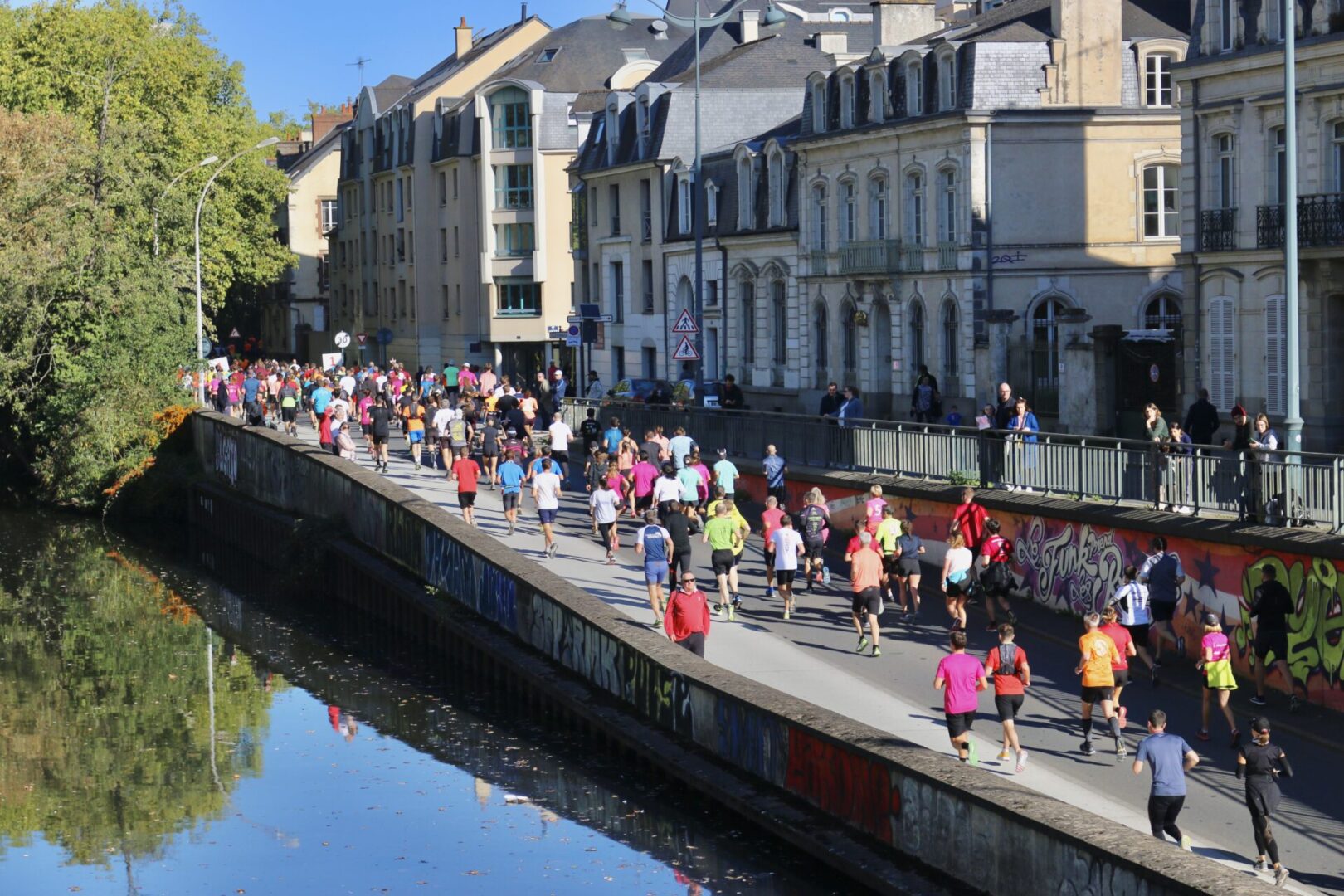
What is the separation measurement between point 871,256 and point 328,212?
205ft

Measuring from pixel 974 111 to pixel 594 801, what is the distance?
2831 centimetres

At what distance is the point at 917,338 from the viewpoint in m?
52.8

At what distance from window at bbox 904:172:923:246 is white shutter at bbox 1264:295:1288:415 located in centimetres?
1396

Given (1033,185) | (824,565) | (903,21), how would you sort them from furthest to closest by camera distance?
(903,21) → (1033,185) → (824,565)

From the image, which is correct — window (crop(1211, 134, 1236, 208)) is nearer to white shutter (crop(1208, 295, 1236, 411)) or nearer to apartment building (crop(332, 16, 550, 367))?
white shutter (crop(1208, 295, 1236, 411))

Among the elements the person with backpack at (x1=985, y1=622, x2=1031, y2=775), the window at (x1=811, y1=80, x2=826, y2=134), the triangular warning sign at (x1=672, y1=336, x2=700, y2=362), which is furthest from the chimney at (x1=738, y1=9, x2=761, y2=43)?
the person with backpack at (x1=985, y1=622, x2=1031, y2=775)

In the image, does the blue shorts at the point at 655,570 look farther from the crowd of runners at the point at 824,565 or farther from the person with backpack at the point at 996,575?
the person with backpack at the point at 996,575

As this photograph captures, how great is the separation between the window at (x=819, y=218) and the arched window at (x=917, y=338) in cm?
550

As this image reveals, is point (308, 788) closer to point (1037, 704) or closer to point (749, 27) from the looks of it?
point (1037, 704)

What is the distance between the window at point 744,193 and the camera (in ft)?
203

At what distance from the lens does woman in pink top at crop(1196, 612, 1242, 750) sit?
69.7ft

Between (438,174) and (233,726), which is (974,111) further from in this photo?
(438,174)

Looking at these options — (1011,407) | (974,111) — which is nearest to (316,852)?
(1011,407)

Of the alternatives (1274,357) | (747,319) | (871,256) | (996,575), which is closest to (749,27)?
(747,319)
